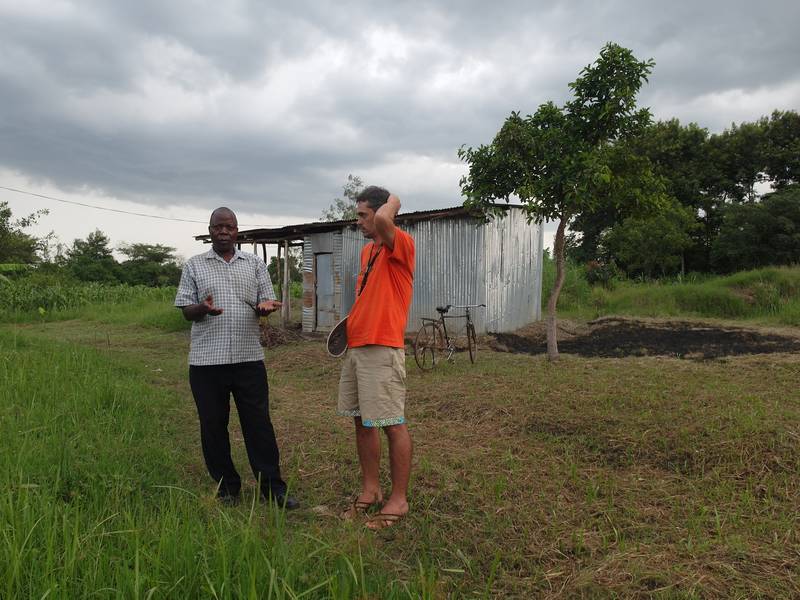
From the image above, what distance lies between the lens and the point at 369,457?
3.28 m

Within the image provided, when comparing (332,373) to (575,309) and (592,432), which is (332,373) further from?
(575,309)

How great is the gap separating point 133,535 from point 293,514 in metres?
1.19

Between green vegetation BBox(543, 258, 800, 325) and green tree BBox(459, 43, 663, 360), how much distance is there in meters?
7.59

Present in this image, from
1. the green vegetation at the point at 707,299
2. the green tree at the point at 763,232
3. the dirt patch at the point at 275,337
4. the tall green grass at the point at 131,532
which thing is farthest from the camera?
the green tree at the point at 763,232

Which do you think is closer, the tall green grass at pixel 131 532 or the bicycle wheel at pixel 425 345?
the tall green grass at pixel 131 532

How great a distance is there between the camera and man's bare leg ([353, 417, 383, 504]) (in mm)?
3264

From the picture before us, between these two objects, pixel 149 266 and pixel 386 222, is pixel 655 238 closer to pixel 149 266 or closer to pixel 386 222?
pixel 386 222

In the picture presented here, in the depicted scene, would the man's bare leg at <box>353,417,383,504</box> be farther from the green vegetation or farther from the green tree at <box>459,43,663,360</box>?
the green vegetation

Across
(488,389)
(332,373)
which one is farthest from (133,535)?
(332,373)

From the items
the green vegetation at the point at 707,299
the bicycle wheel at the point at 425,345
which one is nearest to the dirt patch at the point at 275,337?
the bicycle wheel at the point at 425,345

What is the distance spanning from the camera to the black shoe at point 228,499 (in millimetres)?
3262

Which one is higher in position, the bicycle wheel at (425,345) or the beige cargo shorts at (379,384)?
the beige cargo shorts at (379,384)

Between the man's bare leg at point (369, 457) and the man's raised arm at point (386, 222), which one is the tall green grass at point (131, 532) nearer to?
the man's bare leg at point (369, 457)

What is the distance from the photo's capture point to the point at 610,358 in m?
8.93
